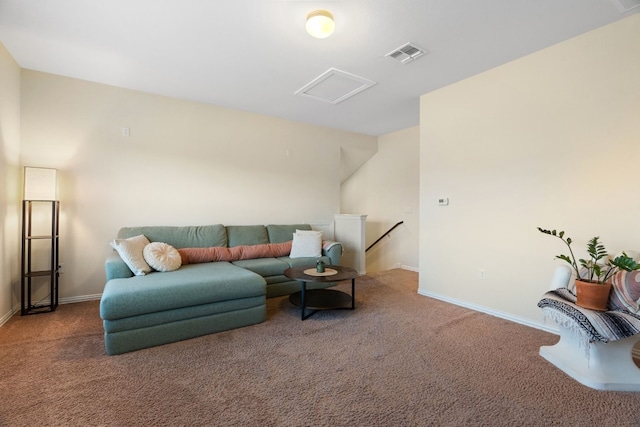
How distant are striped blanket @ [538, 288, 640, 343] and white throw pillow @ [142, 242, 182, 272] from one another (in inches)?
131

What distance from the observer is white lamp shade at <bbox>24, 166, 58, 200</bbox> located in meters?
2.72

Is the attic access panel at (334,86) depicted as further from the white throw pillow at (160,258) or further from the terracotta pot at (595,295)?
the terracotta pot at (595,295)

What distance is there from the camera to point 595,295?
1.87 meters

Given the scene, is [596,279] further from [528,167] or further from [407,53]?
[407,53]

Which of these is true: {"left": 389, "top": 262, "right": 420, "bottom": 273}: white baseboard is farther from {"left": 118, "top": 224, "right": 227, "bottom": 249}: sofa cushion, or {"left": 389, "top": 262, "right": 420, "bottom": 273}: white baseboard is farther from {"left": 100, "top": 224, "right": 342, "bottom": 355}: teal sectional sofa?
{"left": 118, "top": 224, "right": 227, "bottom": 249}: sofa cushion

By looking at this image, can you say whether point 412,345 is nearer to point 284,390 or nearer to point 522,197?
point 284,390

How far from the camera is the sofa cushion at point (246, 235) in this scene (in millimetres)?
3914

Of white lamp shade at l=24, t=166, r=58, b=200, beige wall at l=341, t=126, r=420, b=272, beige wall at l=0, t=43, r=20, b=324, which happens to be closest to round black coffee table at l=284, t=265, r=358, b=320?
beige wall at l=341, t=126, r=420, b=272

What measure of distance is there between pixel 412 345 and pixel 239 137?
357cm

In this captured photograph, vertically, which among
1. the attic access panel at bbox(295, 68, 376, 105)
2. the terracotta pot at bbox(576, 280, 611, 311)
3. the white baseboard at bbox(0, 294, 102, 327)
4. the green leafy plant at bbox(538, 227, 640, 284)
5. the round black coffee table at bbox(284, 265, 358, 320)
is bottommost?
the white baseboard at bbox(0, 294, 102, 327)

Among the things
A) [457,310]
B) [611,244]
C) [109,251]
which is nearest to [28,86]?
[109,251]

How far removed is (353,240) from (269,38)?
3.19 m

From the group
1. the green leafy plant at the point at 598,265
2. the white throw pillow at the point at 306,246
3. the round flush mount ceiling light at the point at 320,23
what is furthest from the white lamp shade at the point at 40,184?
the green leafy plant at the point at 598,265

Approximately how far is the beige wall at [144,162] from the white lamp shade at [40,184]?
35 centimetres
